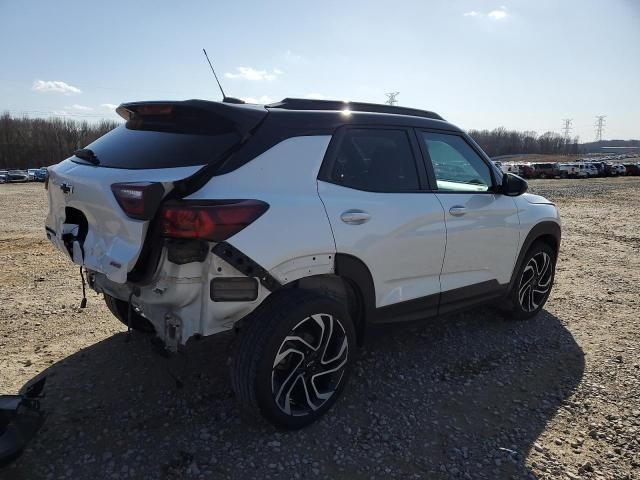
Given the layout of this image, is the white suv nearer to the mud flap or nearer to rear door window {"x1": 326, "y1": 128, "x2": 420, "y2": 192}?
rear door window {"x1": 326, "y1": 128, "x2": 420, "y2": 192}

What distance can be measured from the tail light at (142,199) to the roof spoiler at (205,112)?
0.55 metres

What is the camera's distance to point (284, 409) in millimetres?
2689

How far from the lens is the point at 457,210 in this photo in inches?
137

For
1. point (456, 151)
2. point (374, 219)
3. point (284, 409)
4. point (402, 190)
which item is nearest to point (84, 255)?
point (284, 409)

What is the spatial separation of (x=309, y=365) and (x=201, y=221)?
3.61ft

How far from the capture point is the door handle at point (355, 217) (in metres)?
2.78

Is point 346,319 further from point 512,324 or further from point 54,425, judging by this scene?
point 512,324

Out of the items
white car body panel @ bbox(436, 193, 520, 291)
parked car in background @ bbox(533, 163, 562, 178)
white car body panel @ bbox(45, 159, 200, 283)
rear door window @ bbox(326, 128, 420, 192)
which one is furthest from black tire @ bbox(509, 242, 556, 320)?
parked car in background @ bbox(533, 163, 562, 178)

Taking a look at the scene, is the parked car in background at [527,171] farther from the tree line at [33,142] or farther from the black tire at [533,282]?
the tree line at [33,142]

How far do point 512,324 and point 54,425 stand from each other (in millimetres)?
3849

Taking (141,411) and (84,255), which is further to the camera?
(141,411)

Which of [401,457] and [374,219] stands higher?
[374,219]

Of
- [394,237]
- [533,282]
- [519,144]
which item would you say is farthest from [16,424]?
[519,144]

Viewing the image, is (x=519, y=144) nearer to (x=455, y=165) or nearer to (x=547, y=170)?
(x=547, y=170)
